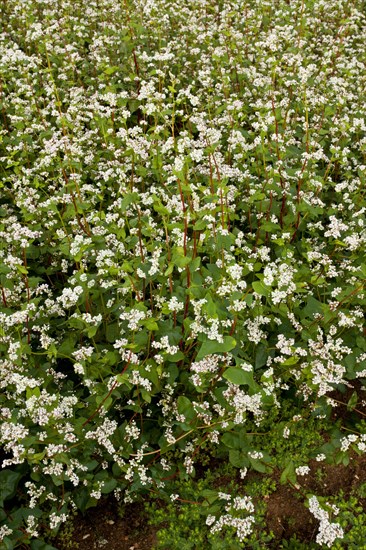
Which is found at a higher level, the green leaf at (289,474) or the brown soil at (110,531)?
the green leaf at (289,474)

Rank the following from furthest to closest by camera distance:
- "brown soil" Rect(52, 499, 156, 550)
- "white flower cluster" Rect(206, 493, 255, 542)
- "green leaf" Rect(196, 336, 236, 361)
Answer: "brown soil" Rect(52, 499, 156, 550) < "white flower cluster" Rect(206, 493, 255, 542) < "green leaf" Rect(196, 336, 236, 361)

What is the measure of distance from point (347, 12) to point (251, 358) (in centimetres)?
727

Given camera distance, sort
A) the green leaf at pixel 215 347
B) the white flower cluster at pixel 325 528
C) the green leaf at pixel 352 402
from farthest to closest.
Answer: the green leaf at pixel 352 402 → the white flower cluster at pixel 325 528 → the green leaf at pixel 215 347

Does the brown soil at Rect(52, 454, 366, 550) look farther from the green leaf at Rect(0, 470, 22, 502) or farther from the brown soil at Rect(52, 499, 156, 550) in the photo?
the green leaf at Rect(0, 470, 22, 502)

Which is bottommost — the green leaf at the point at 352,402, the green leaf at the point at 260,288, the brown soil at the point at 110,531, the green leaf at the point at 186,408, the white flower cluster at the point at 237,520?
the brown soil at the point at 110,531

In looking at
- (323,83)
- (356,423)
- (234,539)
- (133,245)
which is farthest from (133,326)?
(323,83)

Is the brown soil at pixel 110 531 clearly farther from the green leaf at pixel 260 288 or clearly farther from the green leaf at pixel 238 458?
the green leaf at pixel 260 288

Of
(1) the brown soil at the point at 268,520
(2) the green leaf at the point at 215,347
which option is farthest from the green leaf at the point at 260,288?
(1) the brown soil at the point at 268,520

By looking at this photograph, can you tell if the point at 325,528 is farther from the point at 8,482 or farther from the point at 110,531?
the point at 8,482

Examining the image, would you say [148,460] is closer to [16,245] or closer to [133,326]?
[133,326]

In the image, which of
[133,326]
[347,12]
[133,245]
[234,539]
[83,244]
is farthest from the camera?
[347,12]

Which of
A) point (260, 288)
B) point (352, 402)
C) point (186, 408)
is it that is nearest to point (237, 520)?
point (186, 408)

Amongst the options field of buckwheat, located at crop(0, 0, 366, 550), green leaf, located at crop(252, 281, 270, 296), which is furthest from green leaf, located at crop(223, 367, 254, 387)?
green leaf, located at crop(252, 281, 270, 296)

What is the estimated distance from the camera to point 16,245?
5.03 m
